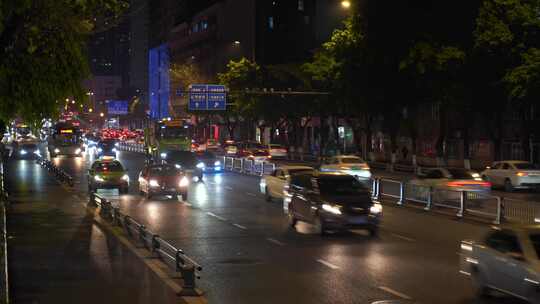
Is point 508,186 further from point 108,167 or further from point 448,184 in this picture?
point 108,167

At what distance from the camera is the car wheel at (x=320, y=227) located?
2356cm

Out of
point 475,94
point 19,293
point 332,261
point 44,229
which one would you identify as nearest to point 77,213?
point 44,229

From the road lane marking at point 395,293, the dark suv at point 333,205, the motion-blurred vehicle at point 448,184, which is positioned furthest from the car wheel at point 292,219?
the road lane marking at point 395,293

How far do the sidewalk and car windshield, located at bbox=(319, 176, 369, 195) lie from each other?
19.4 ft

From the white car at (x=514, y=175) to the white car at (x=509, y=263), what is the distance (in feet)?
89.6

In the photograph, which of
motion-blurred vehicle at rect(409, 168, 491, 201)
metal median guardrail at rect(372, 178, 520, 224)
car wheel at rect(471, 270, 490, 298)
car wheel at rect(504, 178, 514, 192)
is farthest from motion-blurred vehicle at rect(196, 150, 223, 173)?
car wheel at rect(471, 270, 490, 298)

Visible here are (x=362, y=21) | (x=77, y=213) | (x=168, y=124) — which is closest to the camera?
(x=77, y=213)

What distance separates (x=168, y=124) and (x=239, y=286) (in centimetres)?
5697

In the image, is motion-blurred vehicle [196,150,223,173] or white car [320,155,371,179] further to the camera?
motion-blurred vehicle [196,150,223,173]

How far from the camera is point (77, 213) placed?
30.8 meters

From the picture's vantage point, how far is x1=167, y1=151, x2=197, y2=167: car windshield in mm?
47844

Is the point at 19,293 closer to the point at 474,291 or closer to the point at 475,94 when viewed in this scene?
the point at 474,291

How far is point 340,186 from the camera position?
2512cm

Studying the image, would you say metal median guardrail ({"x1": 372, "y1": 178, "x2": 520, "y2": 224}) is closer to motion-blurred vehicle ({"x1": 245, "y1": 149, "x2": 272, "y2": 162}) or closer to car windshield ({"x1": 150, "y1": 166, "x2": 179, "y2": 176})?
car windshield ({"x1": 150, "y1": 166, "x2": 179, "y2": 176})
